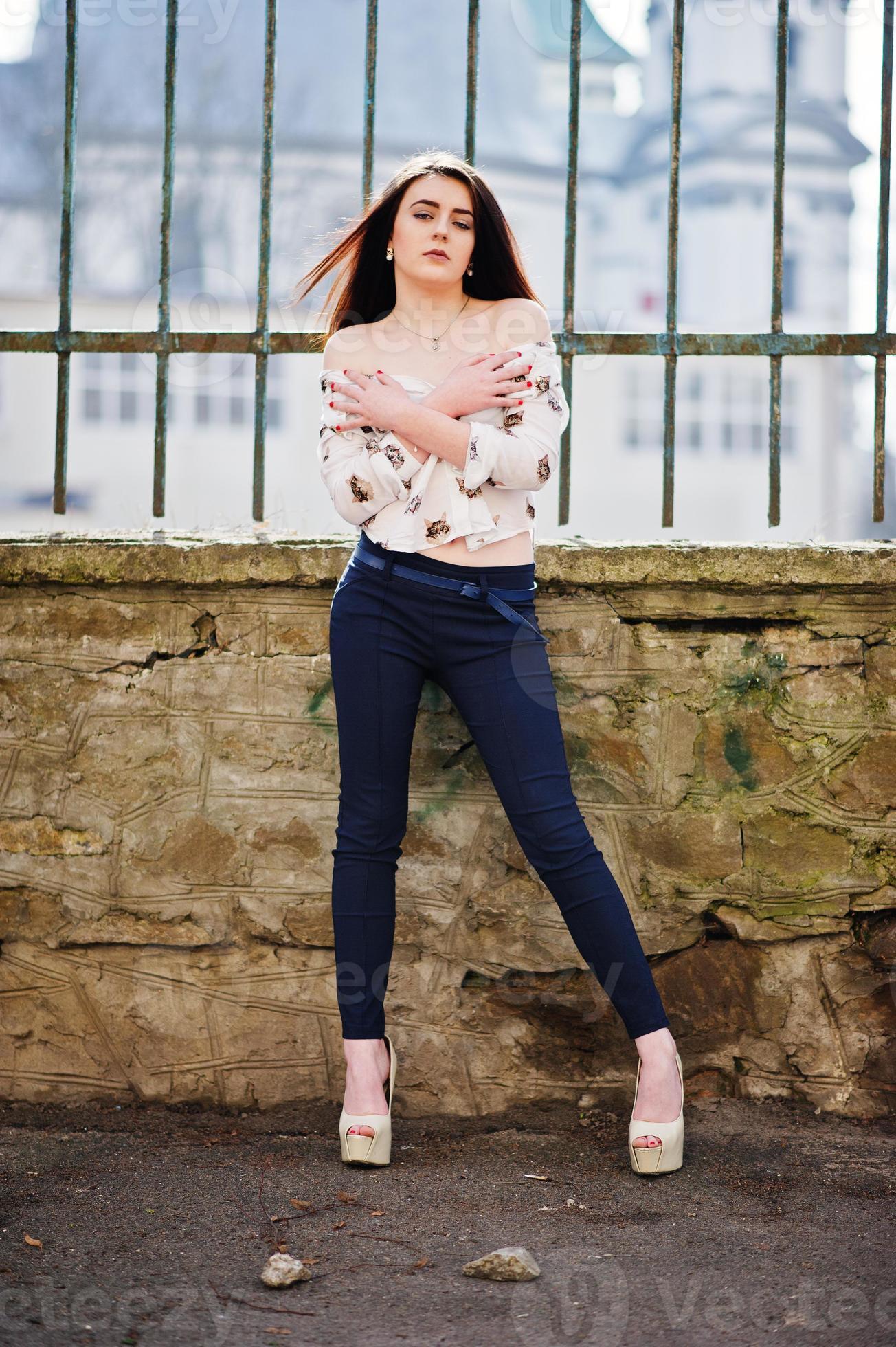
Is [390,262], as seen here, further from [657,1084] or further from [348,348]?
[657,1084]

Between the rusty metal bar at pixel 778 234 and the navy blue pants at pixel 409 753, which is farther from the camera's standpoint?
the rusty metal bar at pixel 778 234

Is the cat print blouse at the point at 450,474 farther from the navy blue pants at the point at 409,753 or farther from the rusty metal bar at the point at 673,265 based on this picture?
A: the rusty metal bar at the point at 673,265

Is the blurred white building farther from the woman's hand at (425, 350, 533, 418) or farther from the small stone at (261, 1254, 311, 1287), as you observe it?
the small stone at (261, 1254, 311, 1287)

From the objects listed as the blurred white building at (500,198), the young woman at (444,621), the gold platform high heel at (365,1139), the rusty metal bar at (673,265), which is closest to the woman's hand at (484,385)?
the young woman at (444,621)

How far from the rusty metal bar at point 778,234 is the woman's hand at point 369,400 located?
88cm

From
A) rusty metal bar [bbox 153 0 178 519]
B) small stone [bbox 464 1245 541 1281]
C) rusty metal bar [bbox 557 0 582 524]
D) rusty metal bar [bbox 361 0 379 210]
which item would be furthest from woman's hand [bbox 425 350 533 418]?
small stone [bbox 464 1245 541 1281]

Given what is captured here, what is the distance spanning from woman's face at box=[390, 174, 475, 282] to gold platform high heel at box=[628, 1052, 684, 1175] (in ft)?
5.23

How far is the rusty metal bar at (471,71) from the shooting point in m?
2.64

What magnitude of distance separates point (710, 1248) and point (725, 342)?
1.85 metres

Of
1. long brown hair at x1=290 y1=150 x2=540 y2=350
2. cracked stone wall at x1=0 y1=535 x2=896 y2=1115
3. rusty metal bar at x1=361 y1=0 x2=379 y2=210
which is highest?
rusty metal bar at x1=361 y1=0 x2=379 y2=210

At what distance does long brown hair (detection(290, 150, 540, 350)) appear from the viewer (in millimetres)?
2344

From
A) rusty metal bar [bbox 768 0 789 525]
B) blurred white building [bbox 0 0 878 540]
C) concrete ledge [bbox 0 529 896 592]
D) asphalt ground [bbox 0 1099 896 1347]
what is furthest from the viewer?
blurred white building [bbox 0 0 878 540]

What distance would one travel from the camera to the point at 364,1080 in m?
2.23

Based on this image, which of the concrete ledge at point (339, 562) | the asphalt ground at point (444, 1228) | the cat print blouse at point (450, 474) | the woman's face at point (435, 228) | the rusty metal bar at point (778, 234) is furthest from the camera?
the rusty metal bar at point (778, 234)
